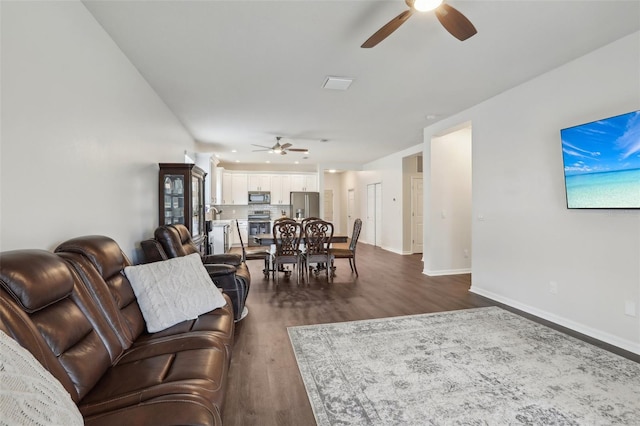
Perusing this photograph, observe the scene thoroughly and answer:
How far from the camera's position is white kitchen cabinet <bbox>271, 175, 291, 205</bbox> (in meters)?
9.94

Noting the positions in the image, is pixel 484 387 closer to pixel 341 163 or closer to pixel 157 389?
pixel 157 389

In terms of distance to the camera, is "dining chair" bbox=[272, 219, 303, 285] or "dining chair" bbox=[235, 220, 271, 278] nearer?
"dining chair" bbox=[272, 219, 303, 285]

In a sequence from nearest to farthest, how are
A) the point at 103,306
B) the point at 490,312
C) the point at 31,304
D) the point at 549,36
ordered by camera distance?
the point at 31,304 < the point at 103,306 < the point at 549,36 < the point at 490,312

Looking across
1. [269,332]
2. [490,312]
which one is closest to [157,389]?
[269,332]

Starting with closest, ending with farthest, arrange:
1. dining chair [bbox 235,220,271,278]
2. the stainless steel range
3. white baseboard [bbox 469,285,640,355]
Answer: white baseboard [bbox 469,285,640,355] → dining chair [bbox 235,220,271,278] → the stainless steel range

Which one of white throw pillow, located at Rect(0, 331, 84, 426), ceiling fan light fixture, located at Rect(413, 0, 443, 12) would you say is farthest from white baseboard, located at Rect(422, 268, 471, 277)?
white throw pillow, located at Rect(0, 331, 84, 426)

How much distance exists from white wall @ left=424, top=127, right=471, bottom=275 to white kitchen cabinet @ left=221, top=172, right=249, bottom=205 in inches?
239

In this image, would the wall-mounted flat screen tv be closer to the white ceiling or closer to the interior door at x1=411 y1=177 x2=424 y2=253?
the white ceiling

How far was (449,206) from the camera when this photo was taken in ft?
18.2

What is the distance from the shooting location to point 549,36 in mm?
2629

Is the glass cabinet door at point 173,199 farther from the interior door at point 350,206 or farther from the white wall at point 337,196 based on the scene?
the white wall at point 337,196

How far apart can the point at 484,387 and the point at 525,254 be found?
2.16 meters

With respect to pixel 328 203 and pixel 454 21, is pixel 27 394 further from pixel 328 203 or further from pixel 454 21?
pixel 328 203

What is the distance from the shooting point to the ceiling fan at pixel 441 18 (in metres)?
1.88
